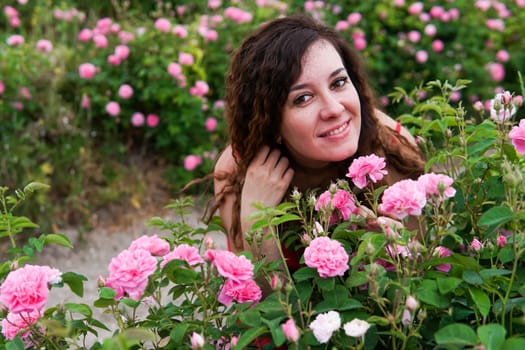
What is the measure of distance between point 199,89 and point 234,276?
8.05ft

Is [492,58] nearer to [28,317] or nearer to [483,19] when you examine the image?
[483,19]

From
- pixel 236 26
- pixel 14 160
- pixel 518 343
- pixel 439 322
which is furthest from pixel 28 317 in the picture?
pixel 236 26

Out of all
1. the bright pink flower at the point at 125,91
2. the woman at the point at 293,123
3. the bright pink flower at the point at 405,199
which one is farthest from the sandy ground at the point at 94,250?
the bright pink flower at the point at 405,199

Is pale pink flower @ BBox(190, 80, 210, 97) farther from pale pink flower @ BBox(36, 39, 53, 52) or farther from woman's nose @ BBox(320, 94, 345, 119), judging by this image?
woman's nose @ BBox(320, 94, 345, 119)

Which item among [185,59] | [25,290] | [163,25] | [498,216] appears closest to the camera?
[498,216]

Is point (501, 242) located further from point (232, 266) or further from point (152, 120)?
point (152, 120)

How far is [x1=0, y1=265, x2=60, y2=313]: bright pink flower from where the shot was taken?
1239 millimetres

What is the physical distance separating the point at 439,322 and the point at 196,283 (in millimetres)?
455

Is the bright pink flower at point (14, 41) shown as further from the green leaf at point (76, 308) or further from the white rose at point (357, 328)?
the white rose at point (357, 328)

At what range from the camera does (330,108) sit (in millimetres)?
1763

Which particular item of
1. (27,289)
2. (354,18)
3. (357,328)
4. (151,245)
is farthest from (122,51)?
(357,328)

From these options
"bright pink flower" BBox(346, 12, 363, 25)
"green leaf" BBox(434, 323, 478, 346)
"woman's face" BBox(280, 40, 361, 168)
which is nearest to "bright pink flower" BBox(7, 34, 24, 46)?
"bright pink flower" BBox(346, 12, 363, 25)

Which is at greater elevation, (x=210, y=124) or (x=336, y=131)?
(x=336, y=131)

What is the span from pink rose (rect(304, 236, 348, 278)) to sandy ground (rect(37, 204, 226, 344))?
203 centimetres
